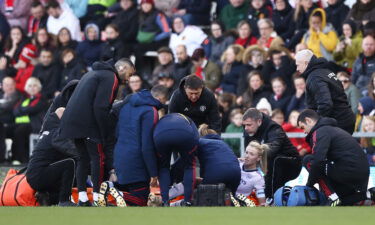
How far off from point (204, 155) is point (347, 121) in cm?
198

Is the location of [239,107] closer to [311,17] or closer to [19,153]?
[311,17]

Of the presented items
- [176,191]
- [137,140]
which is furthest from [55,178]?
[176,191]

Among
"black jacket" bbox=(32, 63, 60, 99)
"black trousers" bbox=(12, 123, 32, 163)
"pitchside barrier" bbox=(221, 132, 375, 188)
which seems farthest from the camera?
"black jacket" bbox=(32, 63, 60, 99)

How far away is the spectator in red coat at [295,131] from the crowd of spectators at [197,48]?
21 mm

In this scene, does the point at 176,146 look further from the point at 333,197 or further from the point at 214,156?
the point at 333,197

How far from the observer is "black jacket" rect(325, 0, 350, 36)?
1909 centimetres

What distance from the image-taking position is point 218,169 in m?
12.5

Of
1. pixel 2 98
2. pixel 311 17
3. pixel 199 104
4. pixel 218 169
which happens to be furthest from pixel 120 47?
pixel 218 169

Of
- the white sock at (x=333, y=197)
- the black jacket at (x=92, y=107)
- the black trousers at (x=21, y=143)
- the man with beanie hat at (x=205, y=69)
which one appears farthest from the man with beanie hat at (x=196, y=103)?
the black trousers at (x=21, y=143)

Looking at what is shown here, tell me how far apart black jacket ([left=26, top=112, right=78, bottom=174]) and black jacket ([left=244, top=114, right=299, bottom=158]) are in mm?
2371
